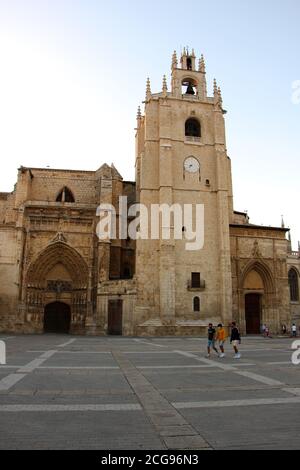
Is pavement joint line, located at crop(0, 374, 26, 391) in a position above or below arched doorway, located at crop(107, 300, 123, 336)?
below

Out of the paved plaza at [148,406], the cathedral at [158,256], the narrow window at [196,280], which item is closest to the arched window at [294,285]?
the cathedral at [158,256]

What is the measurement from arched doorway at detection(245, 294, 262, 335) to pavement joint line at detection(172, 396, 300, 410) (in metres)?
24.0

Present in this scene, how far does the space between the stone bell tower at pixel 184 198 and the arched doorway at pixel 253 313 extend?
331 cm

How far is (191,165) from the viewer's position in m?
29.9

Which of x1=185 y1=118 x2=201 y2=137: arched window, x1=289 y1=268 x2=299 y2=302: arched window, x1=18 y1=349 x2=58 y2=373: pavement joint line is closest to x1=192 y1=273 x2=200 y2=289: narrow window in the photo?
x1=185 y1=118 x2=201 y2=137: arched window

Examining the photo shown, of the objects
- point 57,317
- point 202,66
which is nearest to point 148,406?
point 57,317

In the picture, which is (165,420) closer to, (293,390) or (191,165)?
(293,390)

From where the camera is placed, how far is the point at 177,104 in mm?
30688

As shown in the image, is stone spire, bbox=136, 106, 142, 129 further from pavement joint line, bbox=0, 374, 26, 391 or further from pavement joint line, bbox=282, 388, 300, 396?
pavement joint line, bbox=282, 388, 300, 396

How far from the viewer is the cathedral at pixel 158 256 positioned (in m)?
27.5

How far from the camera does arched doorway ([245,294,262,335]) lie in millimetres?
29906

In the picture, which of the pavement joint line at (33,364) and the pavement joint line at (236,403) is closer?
the pavement joint line at (236,403)

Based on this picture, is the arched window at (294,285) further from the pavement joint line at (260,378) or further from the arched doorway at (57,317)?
the pavement joint line at (260,378)
